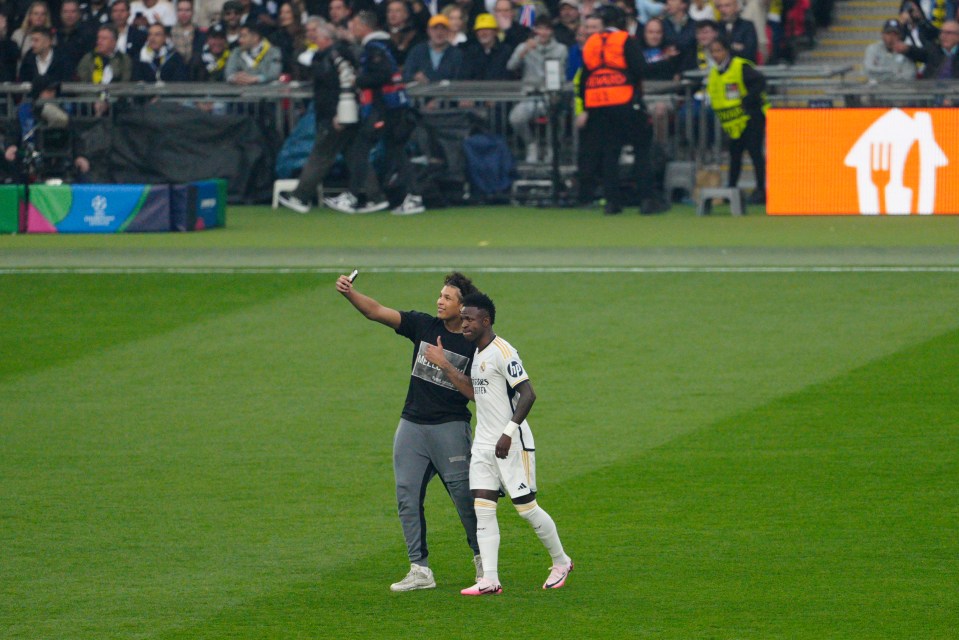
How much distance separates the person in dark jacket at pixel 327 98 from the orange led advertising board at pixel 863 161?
5855 millimetres

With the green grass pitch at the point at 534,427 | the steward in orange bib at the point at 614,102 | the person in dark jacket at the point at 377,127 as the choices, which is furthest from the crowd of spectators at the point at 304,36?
the green grass pitch at the point at 534,427

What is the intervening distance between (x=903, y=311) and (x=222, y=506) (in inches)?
327

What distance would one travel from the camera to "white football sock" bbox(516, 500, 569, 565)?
318 inches

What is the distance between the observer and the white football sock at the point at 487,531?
26.6 ft

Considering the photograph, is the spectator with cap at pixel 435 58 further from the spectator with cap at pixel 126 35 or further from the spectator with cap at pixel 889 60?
the spectator with cap at pixel 889 60

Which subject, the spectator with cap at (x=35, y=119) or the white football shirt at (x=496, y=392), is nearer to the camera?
the white football shirt at (x=496, y=392)

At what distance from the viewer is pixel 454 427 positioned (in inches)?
332

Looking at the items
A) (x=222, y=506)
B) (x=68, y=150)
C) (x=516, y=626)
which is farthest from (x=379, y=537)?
(x=68, y=150)

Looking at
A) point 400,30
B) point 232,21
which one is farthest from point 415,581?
point 232,21

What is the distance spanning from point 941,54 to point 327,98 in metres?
8.77

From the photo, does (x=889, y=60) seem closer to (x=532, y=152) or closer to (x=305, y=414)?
(x=532, y=152)

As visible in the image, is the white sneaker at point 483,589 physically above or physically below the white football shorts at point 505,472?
below

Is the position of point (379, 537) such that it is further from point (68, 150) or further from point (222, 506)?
point (68, 150)

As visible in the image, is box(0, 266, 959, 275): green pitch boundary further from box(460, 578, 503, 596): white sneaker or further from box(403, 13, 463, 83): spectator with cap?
box(460, 578, 503, 596): white sneaker
